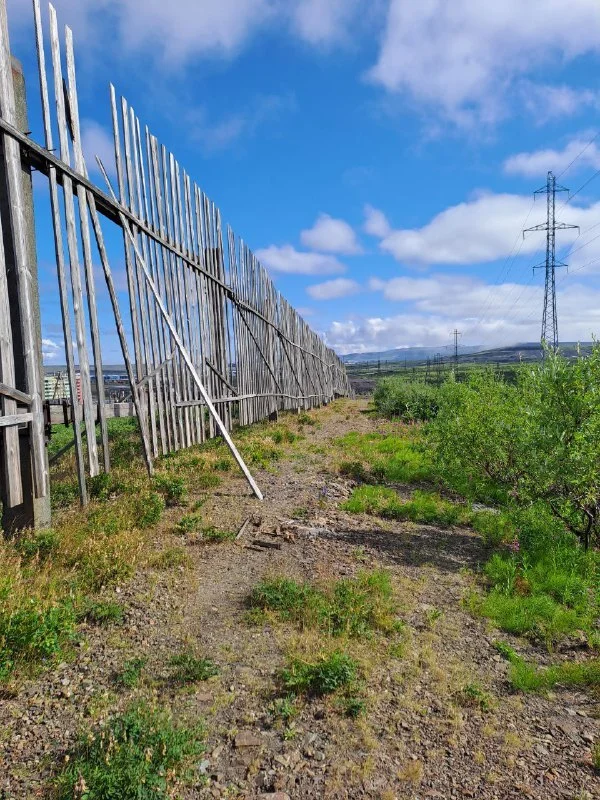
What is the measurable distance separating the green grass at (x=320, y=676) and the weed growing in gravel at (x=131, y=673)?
103cm

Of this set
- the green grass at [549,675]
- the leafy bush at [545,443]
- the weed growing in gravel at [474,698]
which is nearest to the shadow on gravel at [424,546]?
the leafy bush at [545,443]

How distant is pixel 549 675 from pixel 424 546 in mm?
2979

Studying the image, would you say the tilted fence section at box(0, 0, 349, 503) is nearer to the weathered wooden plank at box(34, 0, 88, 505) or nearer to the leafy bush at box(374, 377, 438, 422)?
the weathered wooden plank at box(34, 0, 88, 505)

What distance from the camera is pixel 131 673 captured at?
348cm

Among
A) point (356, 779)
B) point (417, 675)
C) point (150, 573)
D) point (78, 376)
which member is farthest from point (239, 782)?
point (78, 376)

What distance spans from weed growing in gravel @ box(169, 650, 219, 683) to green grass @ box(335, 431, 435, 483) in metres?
6.86

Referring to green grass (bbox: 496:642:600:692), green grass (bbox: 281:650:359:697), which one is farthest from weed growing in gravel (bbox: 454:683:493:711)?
green grass (bbox: 281:650:359:697)

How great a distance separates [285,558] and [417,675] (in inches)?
90.0

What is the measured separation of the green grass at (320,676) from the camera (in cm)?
349

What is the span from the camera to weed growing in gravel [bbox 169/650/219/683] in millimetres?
3529

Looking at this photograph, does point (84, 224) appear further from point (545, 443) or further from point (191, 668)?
point (545, 443)

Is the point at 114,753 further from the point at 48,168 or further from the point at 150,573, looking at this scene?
the point at 48,168

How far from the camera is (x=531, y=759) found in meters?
3.09

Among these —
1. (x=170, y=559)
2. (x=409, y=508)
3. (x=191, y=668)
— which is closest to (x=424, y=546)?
Answer: (x=409, y=508)
